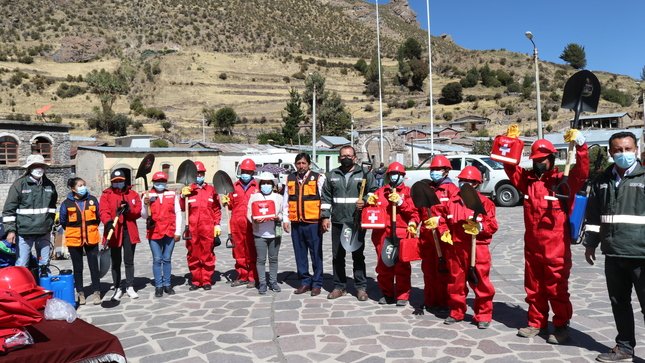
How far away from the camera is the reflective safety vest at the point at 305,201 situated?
730 cm

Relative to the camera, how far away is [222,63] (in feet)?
315

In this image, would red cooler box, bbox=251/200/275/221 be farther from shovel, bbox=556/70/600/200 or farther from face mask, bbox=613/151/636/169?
face mask, bbox=613/151/636/169

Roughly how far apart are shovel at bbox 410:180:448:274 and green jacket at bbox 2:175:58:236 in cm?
500

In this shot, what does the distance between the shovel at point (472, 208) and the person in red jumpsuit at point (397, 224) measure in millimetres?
924

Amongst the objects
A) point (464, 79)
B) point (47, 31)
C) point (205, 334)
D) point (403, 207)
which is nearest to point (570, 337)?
point (403, 207)

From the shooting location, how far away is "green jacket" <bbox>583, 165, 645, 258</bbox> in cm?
428

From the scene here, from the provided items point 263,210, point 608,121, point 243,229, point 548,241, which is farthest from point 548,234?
point 608,121

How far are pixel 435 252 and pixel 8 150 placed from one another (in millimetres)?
28207

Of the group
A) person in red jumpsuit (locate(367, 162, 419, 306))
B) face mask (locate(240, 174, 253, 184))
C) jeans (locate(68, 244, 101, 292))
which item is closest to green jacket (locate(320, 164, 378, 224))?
person in red jumpsuit (locate(367, 162, 419, 306))

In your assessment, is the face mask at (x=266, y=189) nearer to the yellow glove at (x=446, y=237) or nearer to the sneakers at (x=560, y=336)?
the yellow glove at (x=446, y=237)

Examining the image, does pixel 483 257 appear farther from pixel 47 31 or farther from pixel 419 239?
pixel 47 31

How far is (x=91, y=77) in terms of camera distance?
76875 mm

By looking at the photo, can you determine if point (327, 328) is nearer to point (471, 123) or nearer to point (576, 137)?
point (576, 137)

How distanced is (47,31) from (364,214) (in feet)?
366
